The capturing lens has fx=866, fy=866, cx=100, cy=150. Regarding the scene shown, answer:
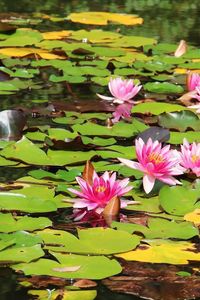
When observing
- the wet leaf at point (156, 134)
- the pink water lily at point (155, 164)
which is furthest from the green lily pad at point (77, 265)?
the wet leaf at point (156, 134)

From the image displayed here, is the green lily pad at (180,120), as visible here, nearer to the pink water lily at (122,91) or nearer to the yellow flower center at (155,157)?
the pink water lily at (122,91)

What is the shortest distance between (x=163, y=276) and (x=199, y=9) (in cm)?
424

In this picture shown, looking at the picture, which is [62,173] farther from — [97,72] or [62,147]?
[97,72]

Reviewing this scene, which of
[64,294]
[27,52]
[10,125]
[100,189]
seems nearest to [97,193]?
[100,189]

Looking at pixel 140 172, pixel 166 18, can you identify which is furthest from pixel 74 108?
pixel 166 18

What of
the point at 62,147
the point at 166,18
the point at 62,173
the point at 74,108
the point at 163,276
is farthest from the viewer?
the point at 166,18

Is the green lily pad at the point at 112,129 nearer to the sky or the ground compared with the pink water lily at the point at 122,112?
nearer to the sky

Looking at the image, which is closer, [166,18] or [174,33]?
[174,33]

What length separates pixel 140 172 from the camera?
7.23ft

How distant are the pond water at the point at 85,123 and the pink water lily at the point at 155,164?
38 millimetres

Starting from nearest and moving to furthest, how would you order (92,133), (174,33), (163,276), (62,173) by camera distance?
1. (163,276)
2. (62,173)
3. (92,133)
4. (174,33)

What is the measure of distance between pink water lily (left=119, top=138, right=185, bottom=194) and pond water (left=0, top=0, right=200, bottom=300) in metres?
0.04

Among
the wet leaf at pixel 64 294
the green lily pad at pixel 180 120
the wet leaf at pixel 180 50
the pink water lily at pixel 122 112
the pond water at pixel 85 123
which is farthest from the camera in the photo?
the wet leaf at pixel 180 50

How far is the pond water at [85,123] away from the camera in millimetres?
1626
